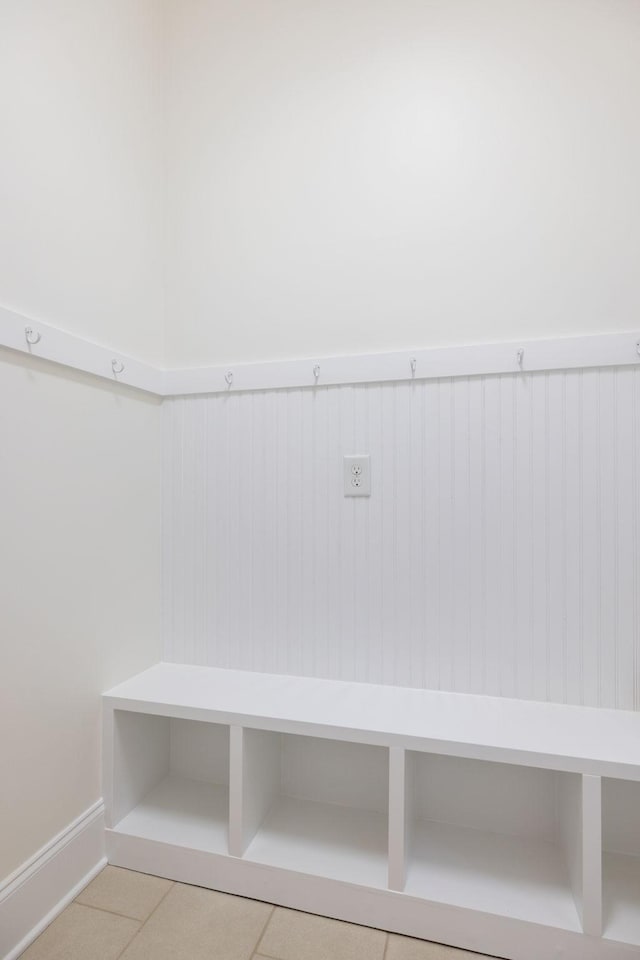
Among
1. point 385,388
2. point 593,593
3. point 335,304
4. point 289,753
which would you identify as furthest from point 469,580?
point 335,304

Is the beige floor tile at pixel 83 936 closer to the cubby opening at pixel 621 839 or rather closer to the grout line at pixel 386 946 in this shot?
the grout line at pixel 386 946

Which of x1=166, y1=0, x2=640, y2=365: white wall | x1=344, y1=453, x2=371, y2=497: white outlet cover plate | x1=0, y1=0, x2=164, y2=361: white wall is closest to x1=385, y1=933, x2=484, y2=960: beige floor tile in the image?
x1=344, y1=453, x2=371, y2=497: white outlet cover plate

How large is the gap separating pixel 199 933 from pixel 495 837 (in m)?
0.82

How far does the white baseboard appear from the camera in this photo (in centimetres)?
118

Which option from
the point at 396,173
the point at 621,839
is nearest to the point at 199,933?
the point at 621,839

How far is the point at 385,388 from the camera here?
1.61 m

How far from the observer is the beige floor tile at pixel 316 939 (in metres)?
1.19

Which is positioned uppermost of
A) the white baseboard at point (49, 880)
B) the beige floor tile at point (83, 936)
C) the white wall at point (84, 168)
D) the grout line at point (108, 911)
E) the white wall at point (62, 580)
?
the white wall at point (84, 168)

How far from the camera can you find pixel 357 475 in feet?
5.32

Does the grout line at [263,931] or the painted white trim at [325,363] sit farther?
the painted white trim at [325,363]

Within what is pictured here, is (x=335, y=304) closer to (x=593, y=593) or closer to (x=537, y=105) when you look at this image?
(x=537, y=105)

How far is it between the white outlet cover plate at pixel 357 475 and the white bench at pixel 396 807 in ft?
1.96

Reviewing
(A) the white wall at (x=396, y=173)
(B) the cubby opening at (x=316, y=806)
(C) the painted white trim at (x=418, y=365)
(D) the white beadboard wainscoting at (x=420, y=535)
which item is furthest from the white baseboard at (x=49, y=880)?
(A) the white wall at (x=396, y=173)

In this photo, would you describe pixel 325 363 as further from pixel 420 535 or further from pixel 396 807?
pixel 396 807
